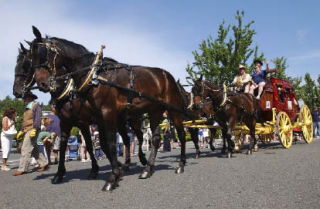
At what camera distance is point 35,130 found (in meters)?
7.73

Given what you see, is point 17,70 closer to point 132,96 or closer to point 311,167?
point 132,96

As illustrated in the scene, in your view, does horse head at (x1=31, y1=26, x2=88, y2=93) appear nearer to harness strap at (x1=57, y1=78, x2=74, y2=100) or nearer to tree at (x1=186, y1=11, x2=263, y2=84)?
Answer: harness strap at (x1=57, y1=78, x2=74, y2=100)

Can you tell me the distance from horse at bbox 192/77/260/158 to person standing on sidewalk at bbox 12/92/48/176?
4.52 m

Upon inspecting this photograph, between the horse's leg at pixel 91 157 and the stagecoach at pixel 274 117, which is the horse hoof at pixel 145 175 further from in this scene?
the stagecoach at pixel 274 117

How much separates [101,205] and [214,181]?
82.8 inches

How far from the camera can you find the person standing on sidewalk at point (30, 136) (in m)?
7.69

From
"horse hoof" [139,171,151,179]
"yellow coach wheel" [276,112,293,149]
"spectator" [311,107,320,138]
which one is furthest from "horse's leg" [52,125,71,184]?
"spectator" [311,107,320,138]

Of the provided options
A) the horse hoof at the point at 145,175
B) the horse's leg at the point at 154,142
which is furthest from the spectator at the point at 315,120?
the horse hoof at the point at 145,175

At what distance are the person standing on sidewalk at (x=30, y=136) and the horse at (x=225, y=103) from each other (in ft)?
14.8

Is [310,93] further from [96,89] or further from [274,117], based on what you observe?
[96,89]

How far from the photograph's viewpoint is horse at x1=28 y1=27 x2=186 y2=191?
5.12m

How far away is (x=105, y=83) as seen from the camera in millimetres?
5211

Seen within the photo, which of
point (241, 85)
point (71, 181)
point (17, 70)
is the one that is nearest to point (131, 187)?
point (71, 181)

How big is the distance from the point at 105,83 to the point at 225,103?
5041mm
